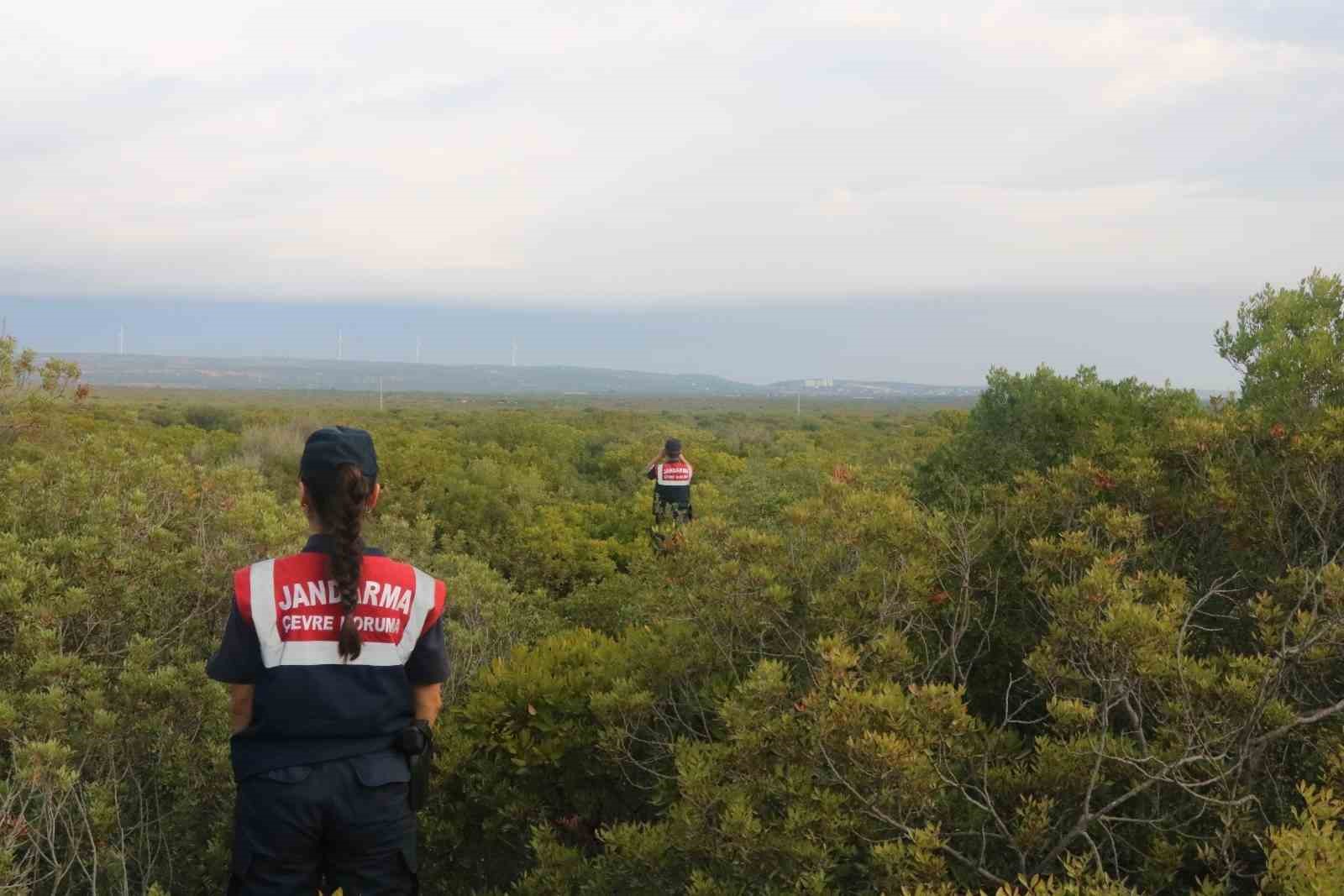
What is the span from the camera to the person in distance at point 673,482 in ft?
39.7

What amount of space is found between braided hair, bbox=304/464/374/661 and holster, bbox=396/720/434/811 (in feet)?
1.07

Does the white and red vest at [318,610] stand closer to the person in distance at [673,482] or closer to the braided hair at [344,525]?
the braided hair at [344,525]

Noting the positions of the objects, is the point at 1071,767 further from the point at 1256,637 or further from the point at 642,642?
the point at 642,642

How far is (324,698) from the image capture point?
303 centimetres

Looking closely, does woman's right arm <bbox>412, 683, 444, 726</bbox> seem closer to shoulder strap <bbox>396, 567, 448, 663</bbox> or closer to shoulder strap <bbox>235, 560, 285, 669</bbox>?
shoulder strap <bbox>396, 567, 448, 663</bbox>

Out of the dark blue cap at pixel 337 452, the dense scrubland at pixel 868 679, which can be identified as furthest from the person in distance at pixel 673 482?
the dark blue cap at pixel 337 452

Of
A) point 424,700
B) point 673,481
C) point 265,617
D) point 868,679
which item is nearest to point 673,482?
point 673,481

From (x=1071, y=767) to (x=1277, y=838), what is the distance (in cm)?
85

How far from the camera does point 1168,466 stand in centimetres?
484

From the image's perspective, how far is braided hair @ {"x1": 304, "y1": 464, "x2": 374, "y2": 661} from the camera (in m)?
3.04

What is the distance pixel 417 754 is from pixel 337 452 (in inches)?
40.0

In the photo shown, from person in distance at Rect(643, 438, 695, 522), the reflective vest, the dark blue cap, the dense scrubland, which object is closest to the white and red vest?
the dark blue cap

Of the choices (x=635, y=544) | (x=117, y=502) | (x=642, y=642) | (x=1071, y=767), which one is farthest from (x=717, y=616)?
(x=635, y=544)

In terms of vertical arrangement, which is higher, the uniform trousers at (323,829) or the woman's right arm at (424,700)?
the woman's right arm at (424,700)
